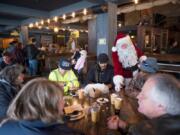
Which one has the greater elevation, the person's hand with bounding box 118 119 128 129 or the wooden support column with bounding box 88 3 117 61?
the wooden support column with bounding box 88 3 117 61

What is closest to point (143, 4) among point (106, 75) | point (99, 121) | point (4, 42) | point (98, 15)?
point (98, 15)

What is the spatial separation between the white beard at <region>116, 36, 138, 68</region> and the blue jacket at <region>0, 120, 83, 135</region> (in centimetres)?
261

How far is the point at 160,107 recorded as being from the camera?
3.94 ft

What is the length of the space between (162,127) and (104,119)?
32.3 inches

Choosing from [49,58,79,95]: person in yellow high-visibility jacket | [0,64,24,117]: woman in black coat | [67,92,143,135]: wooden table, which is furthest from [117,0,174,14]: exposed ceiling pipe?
[0,64,24,117]: woman in black coat

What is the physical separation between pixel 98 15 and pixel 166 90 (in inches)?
190

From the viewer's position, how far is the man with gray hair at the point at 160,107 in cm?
104

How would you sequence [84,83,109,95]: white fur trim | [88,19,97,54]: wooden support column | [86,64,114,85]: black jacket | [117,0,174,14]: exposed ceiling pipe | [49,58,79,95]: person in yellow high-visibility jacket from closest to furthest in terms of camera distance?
[84,83,109,95]: white fur trim
[49,58,79,95]: person in yellow high-visibility jacket
[86,64,114,85]: black jacket
[117,0,174,14]: exposed ceiling pipe
[88,19,97,54]: wooden support column

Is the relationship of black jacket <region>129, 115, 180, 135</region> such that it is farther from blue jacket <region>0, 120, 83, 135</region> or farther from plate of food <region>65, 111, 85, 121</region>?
plate of food <region>65, 111, 85, 121</region>

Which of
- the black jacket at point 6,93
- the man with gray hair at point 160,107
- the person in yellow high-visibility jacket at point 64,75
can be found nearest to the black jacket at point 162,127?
the man with gray hair at point 160,107

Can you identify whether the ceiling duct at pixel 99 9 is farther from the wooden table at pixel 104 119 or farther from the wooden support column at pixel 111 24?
the wooden table at pixel 104 119

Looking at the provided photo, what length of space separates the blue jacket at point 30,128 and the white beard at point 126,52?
8.56ft

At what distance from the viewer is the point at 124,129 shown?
1.65 metres

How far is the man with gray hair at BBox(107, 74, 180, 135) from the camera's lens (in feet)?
3.42
